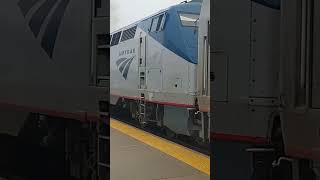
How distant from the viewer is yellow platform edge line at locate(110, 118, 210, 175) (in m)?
7.79

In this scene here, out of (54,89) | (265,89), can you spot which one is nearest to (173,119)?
(54,89)

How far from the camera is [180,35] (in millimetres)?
10430

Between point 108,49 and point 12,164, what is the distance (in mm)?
2017

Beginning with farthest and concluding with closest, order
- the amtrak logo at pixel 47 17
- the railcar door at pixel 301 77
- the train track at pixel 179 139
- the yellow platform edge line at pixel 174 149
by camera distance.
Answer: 1. the train track at pixel 179 139
2. the yellow platform edge line at pixel 174 149
3. the amtrak logo at pixel 47 17
4. the railcar door at pixel 301 77

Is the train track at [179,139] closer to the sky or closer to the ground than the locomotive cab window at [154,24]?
closer to the ground

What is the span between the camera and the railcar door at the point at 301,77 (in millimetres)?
2703

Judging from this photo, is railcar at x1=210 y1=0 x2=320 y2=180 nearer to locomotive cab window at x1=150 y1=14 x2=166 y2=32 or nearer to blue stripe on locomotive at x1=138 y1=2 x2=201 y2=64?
blue stripe on locomotive at x1=138 y1=2 x2=201 y2=64

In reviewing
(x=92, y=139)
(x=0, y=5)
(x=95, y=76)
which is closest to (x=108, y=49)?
(x=95, y=76)

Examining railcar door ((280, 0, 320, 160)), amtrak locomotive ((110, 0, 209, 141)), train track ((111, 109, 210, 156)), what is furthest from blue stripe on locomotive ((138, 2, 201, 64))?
railcar door ((280, 0, 320, 160))

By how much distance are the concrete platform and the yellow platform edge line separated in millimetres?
A: 128

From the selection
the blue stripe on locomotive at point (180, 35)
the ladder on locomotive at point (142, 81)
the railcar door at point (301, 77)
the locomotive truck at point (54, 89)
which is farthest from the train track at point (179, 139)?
the railcar door at point (301, 77)

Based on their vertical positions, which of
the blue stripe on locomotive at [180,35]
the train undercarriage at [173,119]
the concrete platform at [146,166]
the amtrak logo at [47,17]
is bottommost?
the concrete platform at [146,166]

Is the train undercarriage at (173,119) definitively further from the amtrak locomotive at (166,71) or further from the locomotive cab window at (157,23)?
the locomotive cab window at (157,23)

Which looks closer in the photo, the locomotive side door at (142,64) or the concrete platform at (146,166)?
the concrete platform at (146,166)
